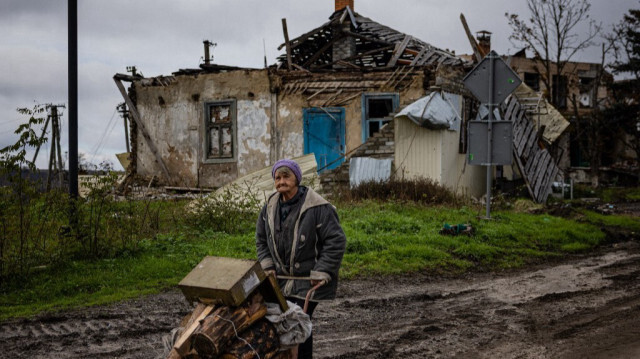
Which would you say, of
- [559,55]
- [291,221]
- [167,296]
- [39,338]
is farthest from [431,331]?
[559,55]

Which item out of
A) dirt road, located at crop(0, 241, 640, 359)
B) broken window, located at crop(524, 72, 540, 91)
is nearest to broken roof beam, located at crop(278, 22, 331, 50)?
dirt road, located at crop(0, 241, 640, 359)

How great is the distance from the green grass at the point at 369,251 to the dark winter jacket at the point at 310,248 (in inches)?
144

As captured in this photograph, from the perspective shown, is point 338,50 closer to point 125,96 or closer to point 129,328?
point 125,96

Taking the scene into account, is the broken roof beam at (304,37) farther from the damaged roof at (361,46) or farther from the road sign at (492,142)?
the road sign at (492,142)

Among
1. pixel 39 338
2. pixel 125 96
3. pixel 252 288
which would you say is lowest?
pixel 39 338

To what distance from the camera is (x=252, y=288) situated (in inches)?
118

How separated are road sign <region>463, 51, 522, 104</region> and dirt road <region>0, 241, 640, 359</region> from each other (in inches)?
172

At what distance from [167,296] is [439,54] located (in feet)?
48.5

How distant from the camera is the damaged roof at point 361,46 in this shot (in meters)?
18.8

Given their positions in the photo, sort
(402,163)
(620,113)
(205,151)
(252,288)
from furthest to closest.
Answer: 1. (620,113)
2. (205,151)
3. (402,163)
4. (252,288)

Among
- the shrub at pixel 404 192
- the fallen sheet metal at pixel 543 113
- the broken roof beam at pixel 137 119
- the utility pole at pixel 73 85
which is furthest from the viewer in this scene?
the fallen sheet metal at pixel 543 113

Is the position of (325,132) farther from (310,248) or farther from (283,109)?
(310,248)

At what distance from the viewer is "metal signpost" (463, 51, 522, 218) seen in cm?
1075

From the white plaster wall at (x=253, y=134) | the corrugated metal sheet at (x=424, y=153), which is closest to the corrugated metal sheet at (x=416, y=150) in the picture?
the corrugated metal sheet at (x=424, y=153)
